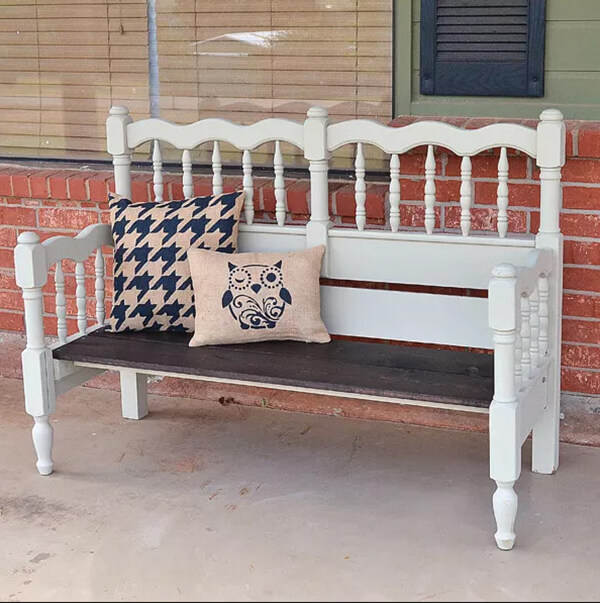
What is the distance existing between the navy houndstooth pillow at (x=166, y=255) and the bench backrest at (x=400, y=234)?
11cm

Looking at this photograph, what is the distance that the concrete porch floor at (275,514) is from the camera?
2.84 m

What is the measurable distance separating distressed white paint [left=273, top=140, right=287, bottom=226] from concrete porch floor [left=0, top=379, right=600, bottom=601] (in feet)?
2.51

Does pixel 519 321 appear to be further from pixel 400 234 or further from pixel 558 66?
pixel 558 66

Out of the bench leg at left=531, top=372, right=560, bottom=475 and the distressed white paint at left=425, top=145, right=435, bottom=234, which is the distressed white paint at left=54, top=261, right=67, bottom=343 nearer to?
the distressed white paint at left=425, top=145, right=435, bottom=234

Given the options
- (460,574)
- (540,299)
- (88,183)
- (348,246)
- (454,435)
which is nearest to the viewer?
(460,574)

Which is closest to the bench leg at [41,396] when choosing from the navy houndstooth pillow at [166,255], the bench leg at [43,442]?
the bench leg at [43,442]

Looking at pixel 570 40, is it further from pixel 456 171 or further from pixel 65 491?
pixel 65 491

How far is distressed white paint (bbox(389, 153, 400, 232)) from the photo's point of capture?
3.46 metres

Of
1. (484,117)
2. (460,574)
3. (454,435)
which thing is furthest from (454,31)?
(460,574)

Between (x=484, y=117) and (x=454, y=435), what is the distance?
3.54 feet

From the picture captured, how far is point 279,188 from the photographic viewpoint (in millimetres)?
3639

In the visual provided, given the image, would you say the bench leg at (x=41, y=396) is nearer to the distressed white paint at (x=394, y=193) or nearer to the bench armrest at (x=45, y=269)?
the bench armrest at (x=45, y=269)

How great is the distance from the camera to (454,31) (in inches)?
145

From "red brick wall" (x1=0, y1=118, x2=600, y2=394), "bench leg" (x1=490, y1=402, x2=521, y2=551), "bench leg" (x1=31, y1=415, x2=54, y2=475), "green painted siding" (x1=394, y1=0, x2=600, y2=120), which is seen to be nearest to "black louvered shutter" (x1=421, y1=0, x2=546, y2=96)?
"green painted siding" (x1=394, y1=0, x2=600, y2=120)
